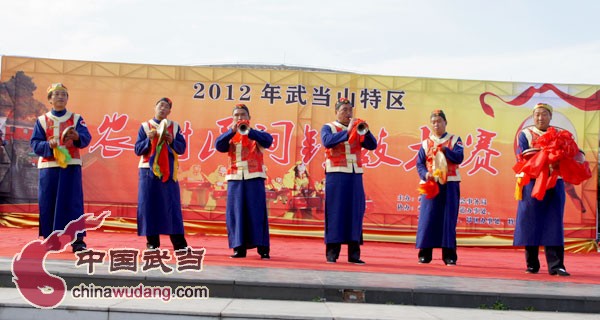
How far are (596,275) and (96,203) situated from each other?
214 inches

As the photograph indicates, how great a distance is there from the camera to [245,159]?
5.48 metres

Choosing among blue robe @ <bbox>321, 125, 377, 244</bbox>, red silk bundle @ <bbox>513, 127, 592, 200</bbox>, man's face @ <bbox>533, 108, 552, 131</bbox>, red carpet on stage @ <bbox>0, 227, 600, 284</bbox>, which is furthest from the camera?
blue robe @ <bbox>321, 125, 377, 244</bbox>

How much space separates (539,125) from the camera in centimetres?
527

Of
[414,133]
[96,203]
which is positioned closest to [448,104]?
[414,133]

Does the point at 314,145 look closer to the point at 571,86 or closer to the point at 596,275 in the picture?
the point at 571,86

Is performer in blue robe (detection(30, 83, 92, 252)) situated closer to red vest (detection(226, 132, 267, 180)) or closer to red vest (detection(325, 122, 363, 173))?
red vest (detection(226, 132, 267, 180))

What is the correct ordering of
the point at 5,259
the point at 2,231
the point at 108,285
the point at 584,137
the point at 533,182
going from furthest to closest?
the point at 584,137 → the point at 2,231 → the point at 533,182 → the point at 5,259 → the point at 108,285

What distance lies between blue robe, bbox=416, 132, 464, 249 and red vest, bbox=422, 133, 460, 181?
0.04 m

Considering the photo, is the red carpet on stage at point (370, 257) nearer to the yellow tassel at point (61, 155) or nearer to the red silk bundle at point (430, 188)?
the red silk bundle at point (430, 188)

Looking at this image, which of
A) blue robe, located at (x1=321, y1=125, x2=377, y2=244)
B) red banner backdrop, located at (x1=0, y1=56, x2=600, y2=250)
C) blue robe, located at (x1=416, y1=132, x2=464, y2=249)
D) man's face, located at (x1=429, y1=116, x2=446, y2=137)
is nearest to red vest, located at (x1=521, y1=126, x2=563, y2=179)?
blue robe, located at (x1=416, y1=132, x2=464, y2=249)

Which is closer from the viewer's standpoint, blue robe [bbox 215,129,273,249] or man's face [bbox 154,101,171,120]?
blue robe [bbox 215,129,273,249]

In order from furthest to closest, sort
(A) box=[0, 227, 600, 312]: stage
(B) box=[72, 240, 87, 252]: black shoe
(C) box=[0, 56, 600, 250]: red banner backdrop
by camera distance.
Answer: (C) box=[0, 56, 600, 250]: red banner backdrop → (B) box=[72, 240, 87, 252]: black shoe → (A) box=[0, 227, 600, 312]: stage

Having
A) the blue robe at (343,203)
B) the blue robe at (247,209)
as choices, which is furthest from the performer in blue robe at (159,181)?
the blue robe at (343,203)

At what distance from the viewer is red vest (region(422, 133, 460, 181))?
5.64 meters
